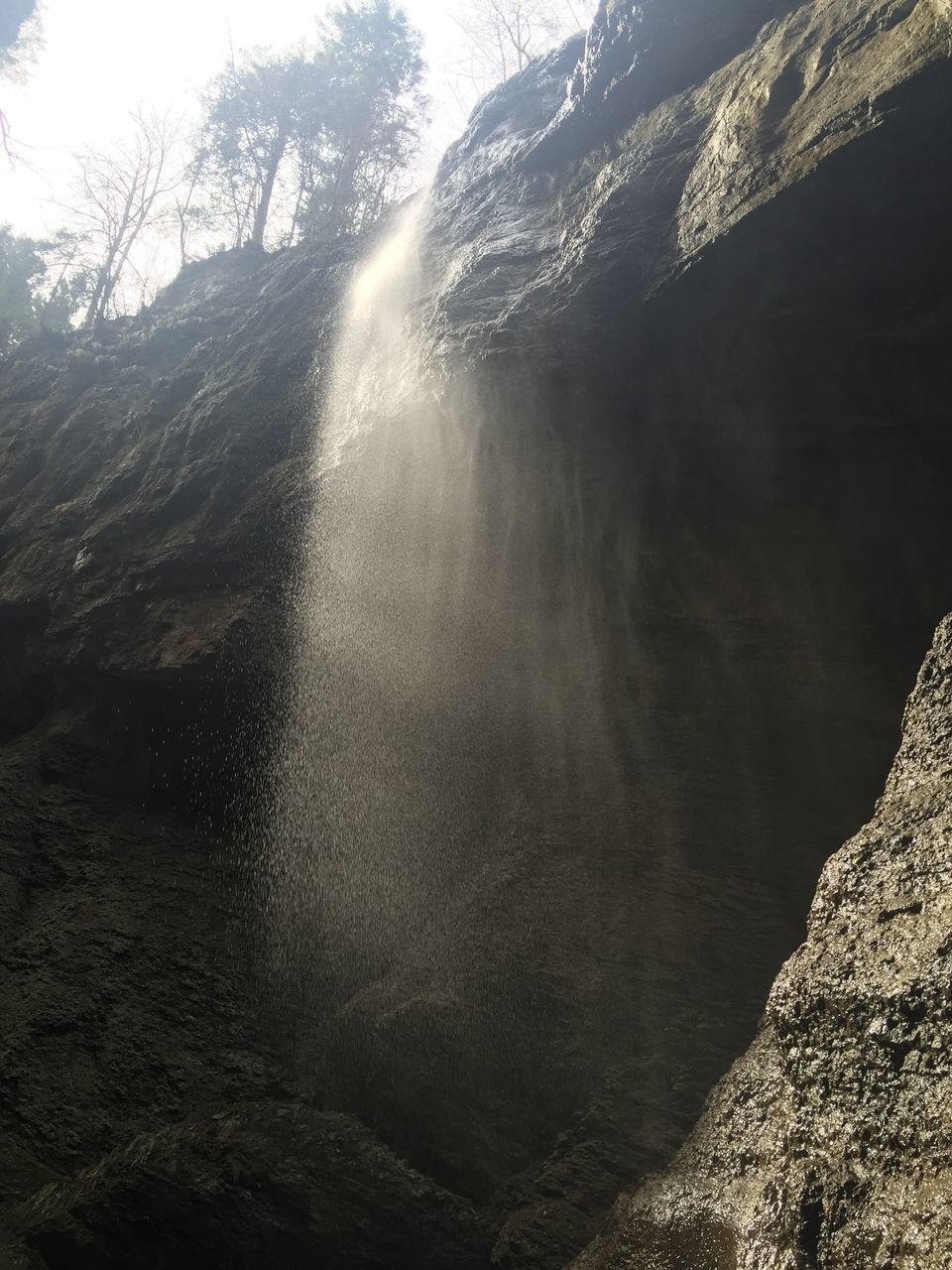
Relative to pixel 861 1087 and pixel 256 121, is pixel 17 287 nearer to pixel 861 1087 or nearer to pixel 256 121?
pixel 256 121

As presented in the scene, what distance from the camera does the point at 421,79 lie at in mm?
19703

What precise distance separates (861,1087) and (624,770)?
12.4 feet

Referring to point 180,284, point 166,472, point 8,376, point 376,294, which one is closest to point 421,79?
point 180,284

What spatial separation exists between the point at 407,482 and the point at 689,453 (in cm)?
247

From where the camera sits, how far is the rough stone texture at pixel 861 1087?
82.0 inches

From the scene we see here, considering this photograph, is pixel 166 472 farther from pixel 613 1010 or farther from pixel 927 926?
pixel 927 926

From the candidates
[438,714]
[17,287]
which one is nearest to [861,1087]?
[438,714]

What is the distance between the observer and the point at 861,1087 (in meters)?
2.41

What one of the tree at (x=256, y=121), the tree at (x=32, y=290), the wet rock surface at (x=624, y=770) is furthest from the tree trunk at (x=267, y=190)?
the wet rock surface at (x=624, y=770)

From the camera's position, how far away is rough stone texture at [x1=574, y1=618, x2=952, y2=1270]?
208 cm

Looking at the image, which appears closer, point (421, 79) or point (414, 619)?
point (414, 619)

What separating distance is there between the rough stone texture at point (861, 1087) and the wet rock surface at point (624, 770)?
0.9 inches

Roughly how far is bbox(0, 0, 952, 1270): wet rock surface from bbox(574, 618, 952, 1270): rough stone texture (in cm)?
2

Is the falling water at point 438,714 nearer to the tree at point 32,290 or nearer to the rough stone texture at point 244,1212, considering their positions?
the rough stone texture at point 244,1212
